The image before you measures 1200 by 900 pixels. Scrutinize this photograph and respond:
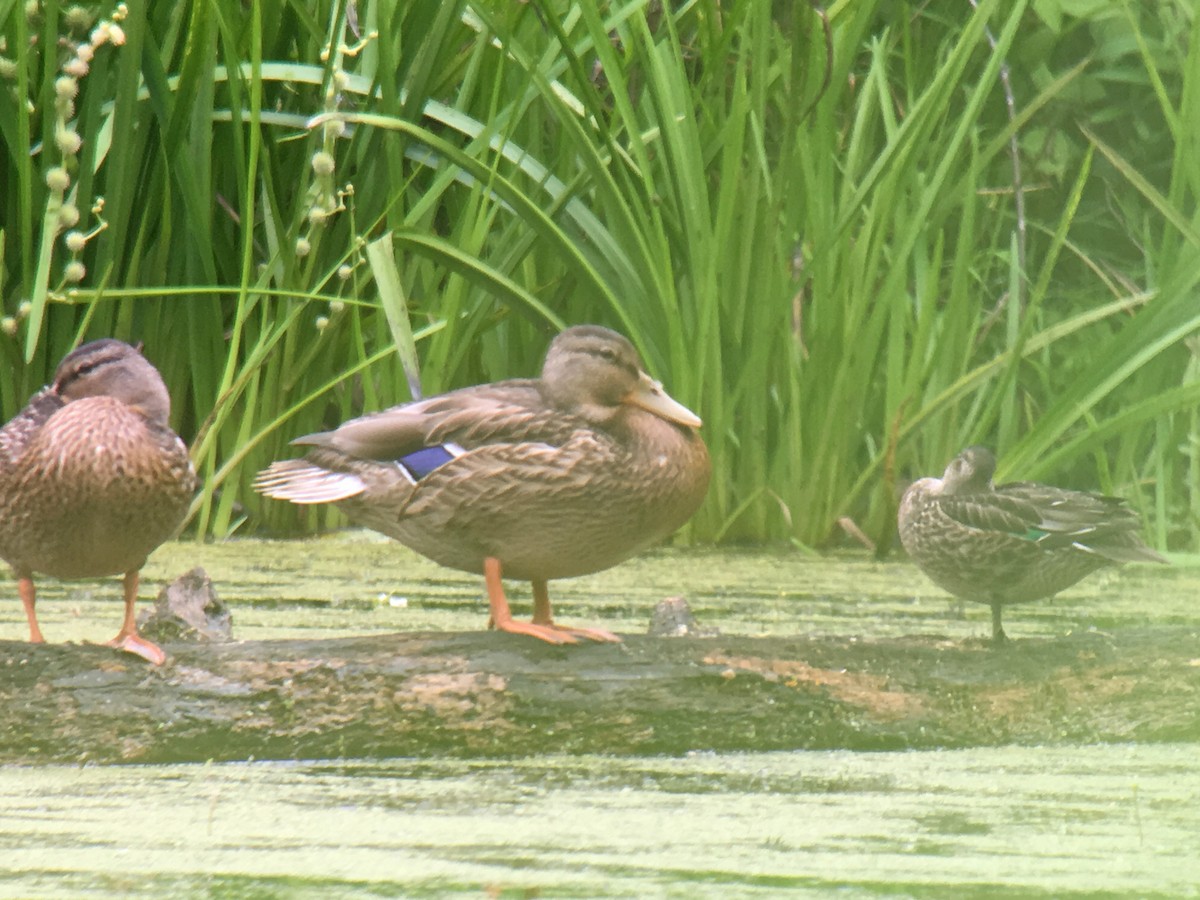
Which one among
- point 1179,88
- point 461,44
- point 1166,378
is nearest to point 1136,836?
point 1166,378

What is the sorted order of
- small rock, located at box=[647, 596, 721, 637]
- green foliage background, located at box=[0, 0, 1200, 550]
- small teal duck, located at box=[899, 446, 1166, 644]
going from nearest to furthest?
small rock, located at box=[647, 596, 721, 637] → small teal duck, located at box=[899, 446, 1166, 644] → green foliage background, located at box=[0, 0, 1200, 550]

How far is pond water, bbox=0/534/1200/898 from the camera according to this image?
5.84ft

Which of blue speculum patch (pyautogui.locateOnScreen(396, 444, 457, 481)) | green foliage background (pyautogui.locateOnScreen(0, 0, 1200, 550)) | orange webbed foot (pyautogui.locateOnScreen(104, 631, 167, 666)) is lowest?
orange webbed foot (pyautogui.locateOnScreen(104, 631, 167, 666))

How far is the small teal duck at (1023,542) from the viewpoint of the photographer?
312cm

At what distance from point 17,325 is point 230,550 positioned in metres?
0.76

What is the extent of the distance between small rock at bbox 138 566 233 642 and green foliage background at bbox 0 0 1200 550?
1.20m

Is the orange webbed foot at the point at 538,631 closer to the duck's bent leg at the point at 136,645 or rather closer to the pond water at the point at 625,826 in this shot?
the pond water at the point at 625,826

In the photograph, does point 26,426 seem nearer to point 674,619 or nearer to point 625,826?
point 674,619

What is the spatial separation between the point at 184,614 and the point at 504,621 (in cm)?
49

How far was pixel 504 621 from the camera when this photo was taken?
8.43 feet

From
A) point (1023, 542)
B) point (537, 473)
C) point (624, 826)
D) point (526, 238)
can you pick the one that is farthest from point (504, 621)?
point (526, 238)

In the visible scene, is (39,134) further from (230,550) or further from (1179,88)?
(1179,88)

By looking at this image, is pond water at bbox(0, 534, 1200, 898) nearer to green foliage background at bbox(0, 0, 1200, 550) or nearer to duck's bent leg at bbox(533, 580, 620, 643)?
duck's bent leg at bbox(533, 580, 620, 643)

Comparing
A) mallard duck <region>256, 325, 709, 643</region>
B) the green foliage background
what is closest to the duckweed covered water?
mallard duck <region>256, 325, 709, 643</region>
